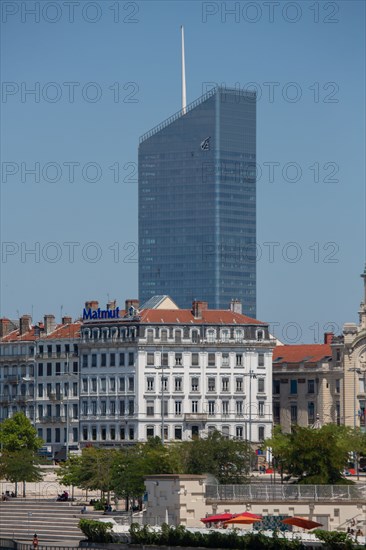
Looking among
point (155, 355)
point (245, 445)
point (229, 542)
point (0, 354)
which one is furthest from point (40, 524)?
point (0, 354)

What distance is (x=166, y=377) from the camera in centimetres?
18388

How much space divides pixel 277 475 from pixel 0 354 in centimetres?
6486

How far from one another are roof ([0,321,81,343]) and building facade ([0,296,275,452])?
2.34 m

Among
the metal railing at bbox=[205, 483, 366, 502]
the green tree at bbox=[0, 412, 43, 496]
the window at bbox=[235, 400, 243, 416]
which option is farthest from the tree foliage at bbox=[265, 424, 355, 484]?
the window at bbox=[235, 400, 243, 416]

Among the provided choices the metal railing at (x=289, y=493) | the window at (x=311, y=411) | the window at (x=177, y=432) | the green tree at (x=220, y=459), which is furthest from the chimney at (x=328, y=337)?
the metal railing at (x=289, y=493)

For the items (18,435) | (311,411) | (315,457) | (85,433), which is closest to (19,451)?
(18,435)

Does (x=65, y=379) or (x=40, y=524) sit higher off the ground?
(x=65, y=379)

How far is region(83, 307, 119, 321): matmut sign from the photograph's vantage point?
614ft

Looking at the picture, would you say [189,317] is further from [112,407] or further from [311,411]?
[311,411]

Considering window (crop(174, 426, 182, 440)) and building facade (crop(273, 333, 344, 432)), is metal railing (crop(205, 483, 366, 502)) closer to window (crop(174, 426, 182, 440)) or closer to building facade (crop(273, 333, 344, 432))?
building facade (crop(273, 333, 344, 432))

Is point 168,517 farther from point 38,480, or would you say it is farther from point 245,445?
point 38,480

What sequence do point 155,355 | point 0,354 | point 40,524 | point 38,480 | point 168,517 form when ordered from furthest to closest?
point 0,354 < point 155,355 < point 38,480 < point 40,524 < point 168,517

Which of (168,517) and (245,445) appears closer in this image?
(168,517)

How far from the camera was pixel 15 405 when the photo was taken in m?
196
